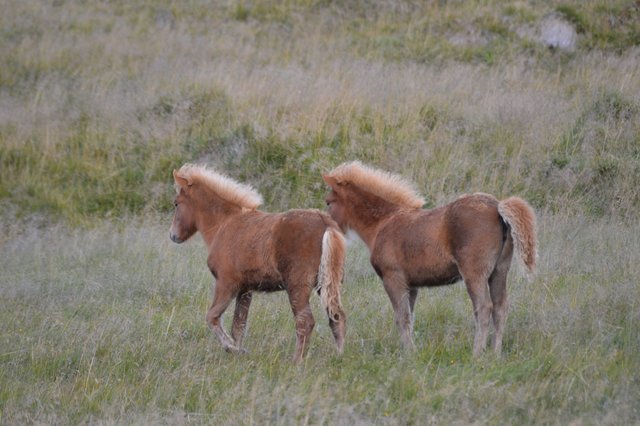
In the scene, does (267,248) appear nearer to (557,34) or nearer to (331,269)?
(331,269)

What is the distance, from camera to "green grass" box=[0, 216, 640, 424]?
5.32 metres

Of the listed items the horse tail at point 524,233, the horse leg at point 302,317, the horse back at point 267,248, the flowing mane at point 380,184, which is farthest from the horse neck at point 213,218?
the horse tail at point 524,233

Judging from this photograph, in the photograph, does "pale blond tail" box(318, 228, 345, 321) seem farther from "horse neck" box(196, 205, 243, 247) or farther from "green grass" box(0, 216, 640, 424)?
"horse neck" box(196, 205, 243, 247)

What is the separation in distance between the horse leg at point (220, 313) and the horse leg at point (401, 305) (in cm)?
131

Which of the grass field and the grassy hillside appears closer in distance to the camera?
the grass field

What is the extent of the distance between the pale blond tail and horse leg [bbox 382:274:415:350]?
0.56 metres


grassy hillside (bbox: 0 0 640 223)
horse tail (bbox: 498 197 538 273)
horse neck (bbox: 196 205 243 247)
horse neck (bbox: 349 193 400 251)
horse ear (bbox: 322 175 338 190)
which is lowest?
grassy hillside (bbox: 0 0 640 223)

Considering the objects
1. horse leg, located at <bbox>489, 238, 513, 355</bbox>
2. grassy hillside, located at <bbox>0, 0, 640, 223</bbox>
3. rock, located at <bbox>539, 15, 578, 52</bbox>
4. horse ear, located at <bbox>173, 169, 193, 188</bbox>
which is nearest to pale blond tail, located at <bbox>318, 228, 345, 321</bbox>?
horse leg, located at <bbox>489, 238, 513, 355</bbox>

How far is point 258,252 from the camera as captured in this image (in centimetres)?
687

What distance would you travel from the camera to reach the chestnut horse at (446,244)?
647 centimetres

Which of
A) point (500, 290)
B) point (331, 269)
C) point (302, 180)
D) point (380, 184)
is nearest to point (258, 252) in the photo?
point (331, 269)

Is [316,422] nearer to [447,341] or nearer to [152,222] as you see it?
[447,341]

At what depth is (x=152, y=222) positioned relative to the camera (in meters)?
11.6

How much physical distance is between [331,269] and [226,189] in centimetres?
168
